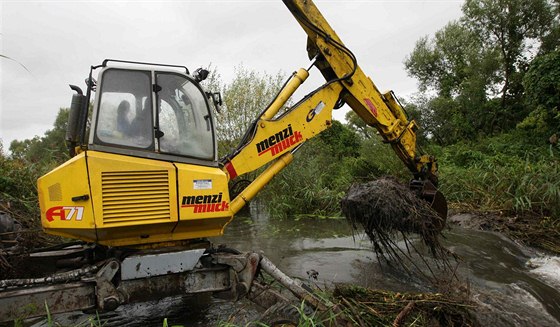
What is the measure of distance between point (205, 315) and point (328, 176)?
8787 millimetres

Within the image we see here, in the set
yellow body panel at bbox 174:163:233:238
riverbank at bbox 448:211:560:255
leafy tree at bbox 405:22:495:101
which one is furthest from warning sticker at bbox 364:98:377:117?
leafy tree at bbox 405:22:495:101

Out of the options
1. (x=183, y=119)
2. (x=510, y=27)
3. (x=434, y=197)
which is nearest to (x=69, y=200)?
(x=183, y=119)

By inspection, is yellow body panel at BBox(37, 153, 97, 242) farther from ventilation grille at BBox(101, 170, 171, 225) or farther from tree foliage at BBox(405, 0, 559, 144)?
tree foliage at BBox(405, 0, 559, 144)

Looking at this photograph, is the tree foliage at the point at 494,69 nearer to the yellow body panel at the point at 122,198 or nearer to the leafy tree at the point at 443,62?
the leafy tree at the point at 443,62

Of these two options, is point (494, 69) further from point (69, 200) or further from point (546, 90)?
point (69, 200)

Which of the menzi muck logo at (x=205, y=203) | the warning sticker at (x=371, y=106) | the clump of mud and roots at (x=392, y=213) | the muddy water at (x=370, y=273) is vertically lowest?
the muddy water at (x=370, y=273)

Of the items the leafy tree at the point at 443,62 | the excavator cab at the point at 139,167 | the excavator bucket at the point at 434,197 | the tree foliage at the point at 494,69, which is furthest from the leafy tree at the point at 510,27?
the excavator cab at the point at 139,167

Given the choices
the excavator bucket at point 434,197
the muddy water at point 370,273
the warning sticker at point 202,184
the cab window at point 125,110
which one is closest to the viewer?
the cab window at point 125,110

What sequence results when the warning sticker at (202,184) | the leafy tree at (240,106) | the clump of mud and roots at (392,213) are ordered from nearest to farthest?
the warning sticker at (202,184), the clump of mud and roots at (392,213), the leafy tree at (240,106)

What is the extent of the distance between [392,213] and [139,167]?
2.94 m

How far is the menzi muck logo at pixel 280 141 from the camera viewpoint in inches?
181

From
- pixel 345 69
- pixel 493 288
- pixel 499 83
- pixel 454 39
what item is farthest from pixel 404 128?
pixel 454 39

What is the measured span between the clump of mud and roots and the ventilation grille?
2430mm

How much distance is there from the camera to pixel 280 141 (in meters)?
4.71
